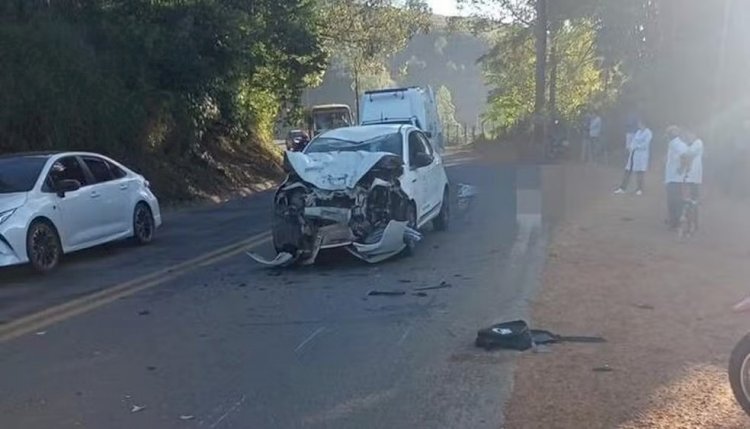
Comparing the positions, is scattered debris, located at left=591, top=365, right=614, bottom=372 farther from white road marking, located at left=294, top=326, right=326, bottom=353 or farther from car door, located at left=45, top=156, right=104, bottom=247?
car door, located at left=45, top=156, right=104, bottom=247

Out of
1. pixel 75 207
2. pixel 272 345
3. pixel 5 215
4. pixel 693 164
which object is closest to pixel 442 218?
pixel 693 164

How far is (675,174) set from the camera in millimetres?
15078

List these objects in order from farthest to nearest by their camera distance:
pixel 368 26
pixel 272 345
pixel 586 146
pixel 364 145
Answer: pixel 368 26
pixel 586 146
pixel 364 145
pixel 272 345

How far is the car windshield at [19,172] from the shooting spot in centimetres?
1381

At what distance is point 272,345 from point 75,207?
6603 millimetres

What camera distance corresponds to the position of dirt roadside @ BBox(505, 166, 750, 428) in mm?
6480

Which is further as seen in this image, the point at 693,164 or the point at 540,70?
the point at 540,70

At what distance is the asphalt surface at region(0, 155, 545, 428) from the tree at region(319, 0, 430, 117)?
1138 inches

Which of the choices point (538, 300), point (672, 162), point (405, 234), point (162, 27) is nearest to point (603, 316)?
point (538, 300)

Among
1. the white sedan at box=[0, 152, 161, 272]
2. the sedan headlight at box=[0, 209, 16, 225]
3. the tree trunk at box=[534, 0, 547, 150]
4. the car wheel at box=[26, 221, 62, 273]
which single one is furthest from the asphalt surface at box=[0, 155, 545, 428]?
the tree trunk at box=[534, 0, 547, 150]

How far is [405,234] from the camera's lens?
13414 millimetres

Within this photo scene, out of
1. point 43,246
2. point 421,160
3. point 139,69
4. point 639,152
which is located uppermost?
point 139,69

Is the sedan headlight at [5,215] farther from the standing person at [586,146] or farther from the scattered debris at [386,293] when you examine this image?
the standing person at [586,146]

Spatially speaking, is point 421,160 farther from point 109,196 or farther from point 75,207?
point 75,207
